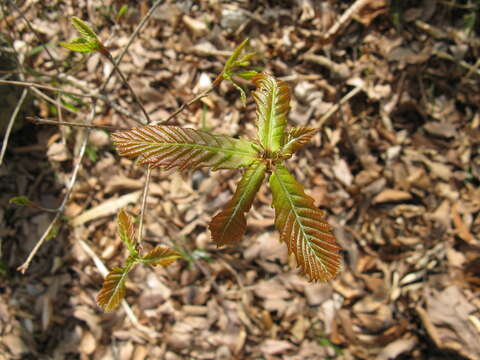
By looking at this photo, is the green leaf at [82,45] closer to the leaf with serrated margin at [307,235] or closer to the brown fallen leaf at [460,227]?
the leaf with serrated margin at [307,235]

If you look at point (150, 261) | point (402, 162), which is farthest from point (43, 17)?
point (402, 162)

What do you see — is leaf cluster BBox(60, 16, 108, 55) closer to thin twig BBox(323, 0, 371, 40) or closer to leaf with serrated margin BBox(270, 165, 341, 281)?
leaf with serrated margin BBox(270, 165, 341, 281)

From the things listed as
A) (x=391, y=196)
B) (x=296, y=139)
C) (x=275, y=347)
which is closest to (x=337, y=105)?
(x=391, y=196)

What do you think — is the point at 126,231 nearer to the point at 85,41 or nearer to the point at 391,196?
the point at 85,41

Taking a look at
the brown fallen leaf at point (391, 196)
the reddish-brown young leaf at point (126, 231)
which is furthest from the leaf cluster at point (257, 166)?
the brown fallen leaf at point (391, 196)

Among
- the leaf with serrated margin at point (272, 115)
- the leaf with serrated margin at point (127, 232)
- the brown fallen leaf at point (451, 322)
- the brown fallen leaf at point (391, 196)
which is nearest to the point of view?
the leaf with serrated margin at point (272, 115)

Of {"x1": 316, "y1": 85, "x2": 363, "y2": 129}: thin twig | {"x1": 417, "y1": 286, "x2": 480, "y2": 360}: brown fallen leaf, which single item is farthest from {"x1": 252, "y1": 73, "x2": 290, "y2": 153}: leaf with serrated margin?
{"x1": 417, "y1": 286, "x2": 480, "y2": 360}: brown fallen leaf

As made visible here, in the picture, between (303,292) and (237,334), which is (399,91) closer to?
(303,292)
